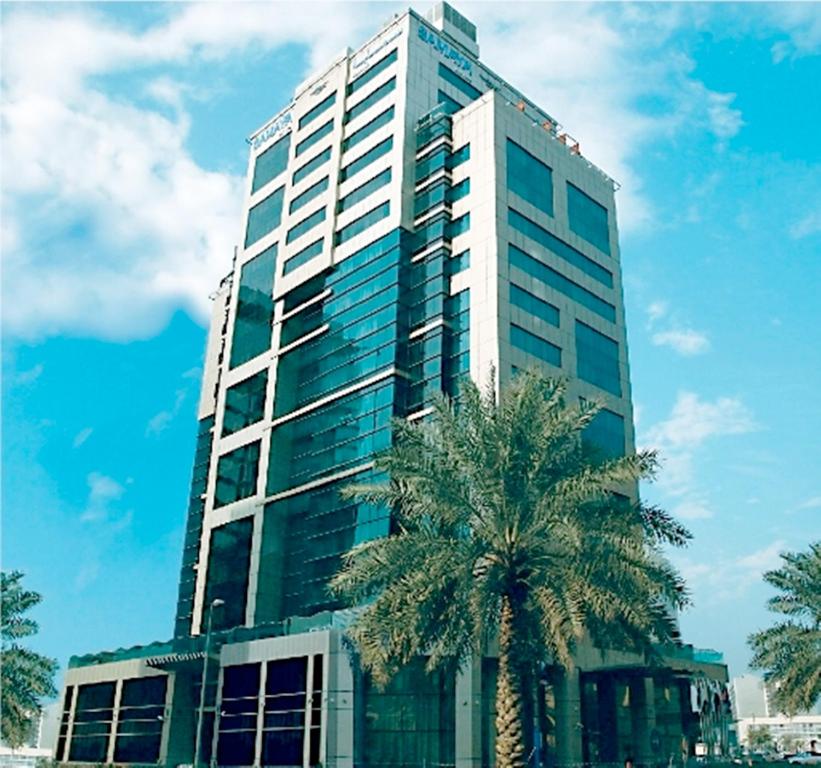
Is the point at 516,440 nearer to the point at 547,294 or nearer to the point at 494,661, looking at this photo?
the point at 494,661

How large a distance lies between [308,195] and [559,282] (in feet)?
76.3

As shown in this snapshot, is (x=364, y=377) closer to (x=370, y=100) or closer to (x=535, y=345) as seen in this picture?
(x=535, y=345)

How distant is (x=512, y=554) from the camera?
32156mm

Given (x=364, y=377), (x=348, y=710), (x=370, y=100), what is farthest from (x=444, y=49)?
(x=348, y=710)

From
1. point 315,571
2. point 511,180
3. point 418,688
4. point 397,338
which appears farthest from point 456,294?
point 418,688

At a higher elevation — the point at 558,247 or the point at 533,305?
the point at 558,247

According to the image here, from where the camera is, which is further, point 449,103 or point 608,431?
point 449,103

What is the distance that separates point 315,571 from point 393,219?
25382 mm

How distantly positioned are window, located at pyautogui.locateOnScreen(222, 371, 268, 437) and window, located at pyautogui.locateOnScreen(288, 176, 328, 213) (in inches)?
575

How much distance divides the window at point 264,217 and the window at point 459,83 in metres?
17.3

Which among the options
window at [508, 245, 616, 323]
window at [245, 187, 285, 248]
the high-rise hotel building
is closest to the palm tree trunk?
the high-rise hotel building

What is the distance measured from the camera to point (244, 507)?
70125 millimetres

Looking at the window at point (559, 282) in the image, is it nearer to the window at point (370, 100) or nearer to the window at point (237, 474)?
the window at point (370, 100)

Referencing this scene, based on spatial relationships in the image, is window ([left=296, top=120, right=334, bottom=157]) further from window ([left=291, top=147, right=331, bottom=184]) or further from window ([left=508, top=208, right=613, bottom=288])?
window ([left=508, top=208, right=613, bottom=288])
